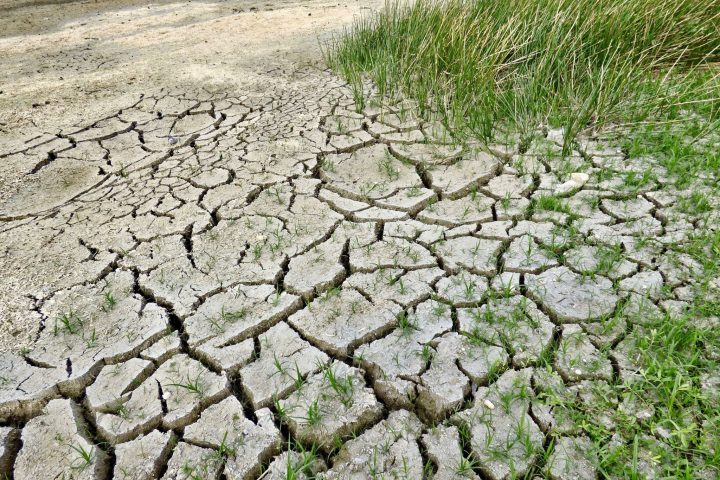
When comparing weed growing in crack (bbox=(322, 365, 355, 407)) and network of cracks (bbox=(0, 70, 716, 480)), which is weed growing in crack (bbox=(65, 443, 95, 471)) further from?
weed growing in crack (bbox=(322, 365, 355, 407))

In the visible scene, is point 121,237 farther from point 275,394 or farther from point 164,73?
point 164,73

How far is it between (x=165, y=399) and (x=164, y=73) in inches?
137

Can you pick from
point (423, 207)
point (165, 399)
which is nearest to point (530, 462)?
point (165, 399)

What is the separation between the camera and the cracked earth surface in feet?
5.62

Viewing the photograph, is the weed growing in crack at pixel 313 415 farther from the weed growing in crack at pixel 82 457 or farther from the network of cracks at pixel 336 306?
the weed growing in crack at pixel 82 457

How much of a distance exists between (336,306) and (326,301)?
0.05 metres

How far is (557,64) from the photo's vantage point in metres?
3.50

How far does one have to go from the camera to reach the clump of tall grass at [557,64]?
3.31m

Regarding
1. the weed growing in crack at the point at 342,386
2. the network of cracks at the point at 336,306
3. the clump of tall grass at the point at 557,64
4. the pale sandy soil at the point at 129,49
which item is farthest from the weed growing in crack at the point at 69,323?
the clump of tall grass at the point at 557,64

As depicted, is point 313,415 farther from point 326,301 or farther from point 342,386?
point 326,301

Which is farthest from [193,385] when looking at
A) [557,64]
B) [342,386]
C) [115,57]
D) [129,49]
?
[129,49]

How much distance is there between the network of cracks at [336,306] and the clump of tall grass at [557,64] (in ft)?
0.89

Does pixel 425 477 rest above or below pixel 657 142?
below

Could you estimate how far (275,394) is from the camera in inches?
72.9
